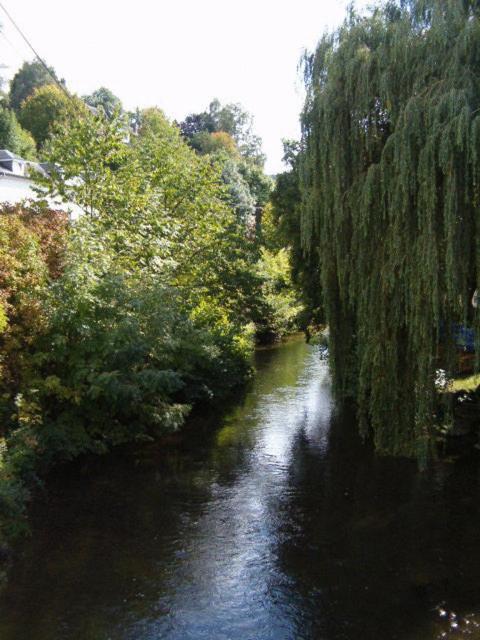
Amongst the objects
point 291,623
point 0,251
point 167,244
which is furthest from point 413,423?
point 167,244

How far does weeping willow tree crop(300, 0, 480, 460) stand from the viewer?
859 centimetres

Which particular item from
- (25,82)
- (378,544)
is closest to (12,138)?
(25,82)


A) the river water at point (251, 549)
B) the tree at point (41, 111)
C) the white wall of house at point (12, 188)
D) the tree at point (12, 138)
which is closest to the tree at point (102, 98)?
the tree at point (41, 111)

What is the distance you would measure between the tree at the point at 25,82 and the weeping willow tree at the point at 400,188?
197ft

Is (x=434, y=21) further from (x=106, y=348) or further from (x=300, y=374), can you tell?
(x=300, y=374)

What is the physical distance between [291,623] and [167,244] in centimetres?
1142

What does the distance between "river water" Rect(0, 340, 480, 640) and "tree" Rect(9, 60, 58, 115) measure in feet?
195

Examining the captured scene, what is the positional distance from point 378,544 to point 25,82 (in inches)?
2623

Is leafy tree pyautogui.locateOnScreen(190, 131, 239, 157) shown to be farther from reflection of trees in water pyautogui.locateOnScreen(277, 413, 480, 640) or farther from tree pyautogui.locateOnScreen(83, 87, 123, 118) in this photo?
reflection of trees in water pyautogui.locateOnScreen(277, 413, 480, 640)

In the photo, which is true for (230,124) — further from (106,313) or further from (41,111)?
(106,313)

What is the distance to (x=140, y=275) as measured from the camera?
46.4ft

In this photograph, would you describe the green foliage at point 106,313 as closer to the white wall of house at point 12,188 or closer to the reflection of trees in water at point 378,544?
the reflection of trees in water at point 378,544

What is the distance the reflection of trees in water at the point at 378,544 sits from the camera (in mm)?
7137

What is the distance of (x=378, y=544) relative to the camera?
882 cm
